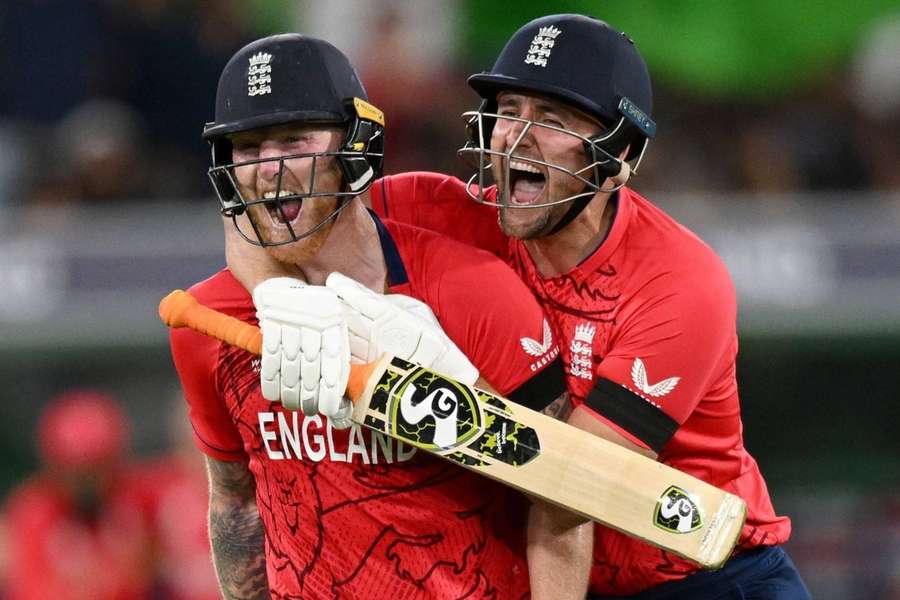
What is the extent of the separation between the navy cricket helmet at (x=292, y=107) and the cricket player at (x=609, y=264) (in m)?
0.30

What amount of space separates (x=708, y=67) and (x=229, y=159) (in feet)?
15.3

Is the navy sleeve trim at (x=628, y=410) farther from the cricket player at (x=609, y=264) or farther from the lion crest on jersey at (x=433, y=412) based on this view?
the lion crest on jersey at (x=433, y=412)

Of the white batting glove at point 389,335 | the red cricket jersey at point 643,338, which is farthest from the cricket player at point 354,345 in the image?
the red cricket jersey at point 643,338

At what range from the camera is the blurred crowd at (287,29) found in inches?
300

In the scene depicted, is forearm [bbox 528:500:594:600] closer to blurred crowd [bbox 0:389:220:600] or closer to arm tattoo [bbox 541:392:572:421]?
arm tattoo [bbox 541:392:572:421]

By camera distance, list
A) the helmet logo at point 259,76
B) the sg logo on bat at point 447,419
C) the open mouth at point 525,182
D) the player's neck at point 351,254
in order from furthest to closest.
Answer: the open mouth at point 525,182
the player's neck at point 351,254
the helmet logo at point 259,76
the sg logo on bat at point 447,419

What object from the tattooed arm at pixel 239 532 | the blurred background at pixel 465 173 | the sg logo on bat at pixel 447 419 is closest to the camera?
the sg logo on bat at pixel 447 419

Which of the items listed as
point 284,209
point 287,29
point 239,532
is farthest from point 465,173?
point 284,209

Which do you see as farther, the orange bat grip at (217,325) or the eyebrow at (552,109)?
the eyebrow at (552,109)

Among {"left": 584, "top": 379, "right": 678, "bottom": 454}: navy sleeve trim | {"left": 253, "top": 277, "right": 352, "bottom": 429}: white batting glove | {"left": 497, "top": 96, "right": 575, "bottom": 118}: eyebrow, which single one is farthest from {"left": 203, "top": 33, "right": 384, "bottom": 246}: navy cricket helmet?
{"left": 584, "top": 379, "right": 678, "bottom": 454}: navy sleeve trim

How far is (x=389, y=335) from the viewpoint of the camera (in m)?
3.11

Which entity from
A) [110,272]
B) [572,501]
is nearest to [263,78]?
[572,501]

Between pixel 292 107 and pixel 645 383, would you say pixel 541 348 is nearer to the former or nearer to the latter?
pixel 645 383

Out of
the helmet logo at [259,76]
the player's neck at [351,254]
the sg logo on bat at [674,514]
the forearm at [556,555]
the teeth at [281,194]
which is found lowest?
the forearm at [556,555]
